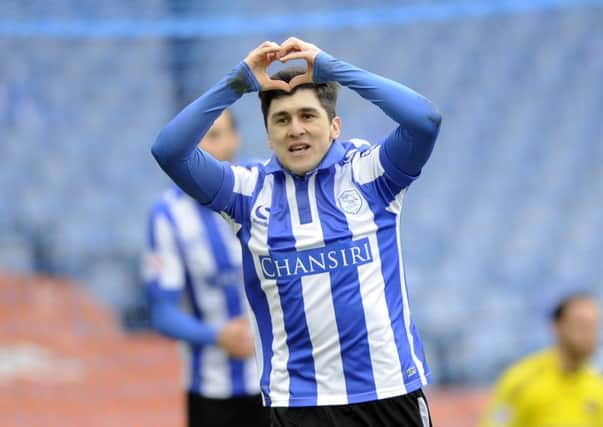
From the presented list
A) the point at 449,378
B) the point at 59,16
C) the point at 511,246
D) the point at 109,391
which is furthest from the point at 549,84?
the point at 109,391

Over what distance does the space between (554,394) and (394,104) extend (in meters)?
2.48

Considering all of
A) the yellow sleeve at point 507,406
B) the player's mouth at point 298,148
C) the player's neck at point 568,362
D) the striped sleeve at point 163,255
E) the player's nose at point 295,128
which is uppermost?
the player's nose at point 295,128

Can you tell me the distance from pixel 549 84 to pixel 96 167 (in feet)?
12.9

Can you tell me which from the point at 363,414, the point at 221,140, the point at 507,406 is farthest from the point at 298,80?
the point at 507,406

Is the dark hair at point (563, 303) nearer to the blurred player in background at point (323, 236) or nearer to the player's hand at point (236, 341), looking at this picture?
the player's hand at point (236, 341)

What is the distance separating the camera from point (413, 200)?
812 centimetres

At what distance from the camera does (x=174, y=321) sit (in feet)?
12.8


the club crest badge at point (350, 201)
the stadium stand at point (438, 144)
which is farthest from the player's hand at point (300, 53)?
the stadium stand at point (438, 144)

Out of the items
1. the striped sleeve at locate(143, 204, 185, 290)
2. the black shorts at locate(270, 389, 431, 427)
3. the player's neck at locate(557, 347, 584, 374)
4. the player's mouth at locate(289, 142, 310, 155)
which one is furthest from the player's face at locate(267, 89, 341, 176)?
the player's neck at locate(557, 347, 584, 374)

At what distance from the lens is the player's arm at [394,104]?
8.22 feet

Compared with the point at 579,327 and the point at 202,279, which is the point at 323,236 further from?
the point at 579,327

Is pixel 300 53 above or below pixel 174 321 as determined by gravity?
above

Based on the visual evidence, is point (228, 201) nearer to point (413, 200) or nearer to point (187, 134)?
point (187, 134)

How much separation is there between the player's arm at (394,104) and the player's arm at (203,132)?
7cm
